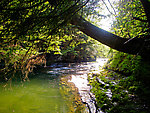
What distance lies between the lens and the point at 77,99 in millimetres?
4016

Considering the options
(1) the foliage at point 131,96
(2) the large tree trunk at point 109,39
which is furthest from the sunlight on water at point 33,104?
(2) the large tree trunk at point 109,39

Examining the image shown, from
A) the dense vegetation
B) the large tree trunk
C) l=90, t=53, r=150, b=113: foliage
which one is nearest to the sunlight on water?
the dense vegetation

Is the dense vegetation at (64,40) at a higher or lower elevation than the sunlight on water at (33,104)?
higher

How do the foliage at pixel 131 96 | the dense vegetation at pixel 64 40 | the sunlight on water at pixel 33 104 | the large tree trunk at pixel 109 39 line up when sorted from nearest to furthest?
the dense vegetation at pixel 64 40
the foliage at pixel 131 96
the sunlight on water at pixel 33 104
the large tree trunk at pixel 109 39

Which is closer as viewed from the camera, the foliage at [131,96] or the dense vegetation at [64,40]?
the dense vegetation at [64,40]

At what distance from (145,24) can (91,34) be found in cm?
189

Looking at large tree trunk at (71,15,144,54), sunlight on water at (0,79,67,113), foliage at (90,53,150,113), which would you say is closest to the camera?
foliage at (90,53,150,113)

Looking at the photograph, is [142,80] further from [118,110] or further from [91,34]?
[91,34]

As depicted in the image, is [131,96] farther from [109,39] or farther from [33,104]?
[33,104]

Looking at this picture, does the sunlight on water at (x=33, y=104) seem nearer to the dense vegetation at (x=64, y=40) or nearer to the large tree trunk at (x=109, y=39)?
the dense vegetation at (x=64, y=40)

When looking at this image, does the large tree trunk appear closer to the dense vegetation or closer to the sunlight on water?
the dense vegetation

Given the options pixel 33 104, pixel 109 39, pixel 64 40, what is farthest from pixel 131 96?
pixel 33 104

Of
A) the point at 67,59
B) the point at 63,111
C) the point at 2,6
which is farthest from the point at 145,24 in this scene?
the point at 67,59

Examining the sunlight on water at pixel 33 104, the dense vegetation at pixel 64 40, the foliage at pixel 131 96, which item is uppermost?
the dense vegetation at pixel 64 40
